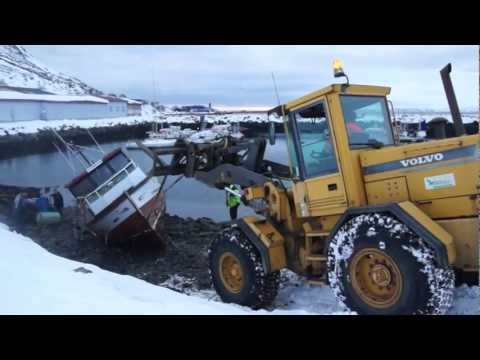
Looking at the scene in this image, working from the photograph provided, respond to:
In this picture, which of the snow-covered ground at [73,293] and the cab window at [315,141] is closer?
the snow-covered ground at [73,293]

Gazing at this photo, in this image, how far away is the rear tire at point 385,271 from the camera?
4680 mm

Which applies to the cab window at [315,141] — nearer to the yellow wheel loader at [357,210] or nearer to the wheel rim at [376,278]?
the yellow wheel loader at [357,210]

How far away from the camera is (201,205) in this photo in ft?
79.3

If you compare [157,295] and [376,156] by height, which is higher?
[376,156]

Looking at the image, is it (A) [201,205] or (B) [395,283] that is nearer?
(B) [395,283]

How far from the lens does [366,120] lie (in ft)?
19.9

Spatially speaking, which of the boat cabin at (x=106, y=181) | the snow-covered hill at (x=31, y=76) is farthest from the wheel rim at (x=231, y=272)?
the snow-covered hill at (x=31, y=76)

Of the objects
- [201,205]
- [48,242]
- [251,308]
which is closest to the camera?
[251,308]

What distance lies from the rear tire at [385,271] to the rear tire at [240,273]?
54.1 inches

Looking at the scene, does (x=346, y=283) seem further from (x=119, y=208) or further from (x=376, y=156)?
(x=119, y=208)

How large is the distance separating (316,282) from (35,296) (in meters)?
3.55

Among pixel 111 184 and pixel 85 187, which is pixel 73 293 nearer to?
pixel 111 184
